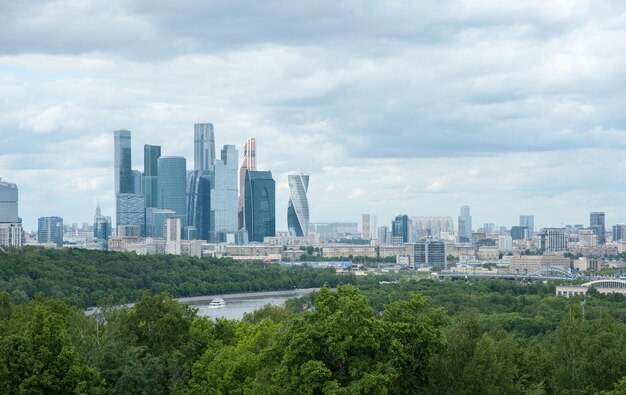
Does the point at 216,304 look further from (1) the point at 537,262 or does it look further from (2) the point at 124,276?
(1) the point at 537,262

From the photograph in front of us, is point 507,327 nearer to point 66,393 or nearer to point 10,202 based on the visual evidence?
point 66,393

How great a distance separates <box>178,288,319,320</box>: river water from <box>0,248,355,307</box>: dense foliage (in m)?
1.45

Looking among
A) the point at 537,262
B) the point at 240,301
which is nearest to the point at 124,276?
the point at 240,301

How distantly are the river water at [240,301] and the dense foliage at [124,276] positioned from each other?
4.76 feet

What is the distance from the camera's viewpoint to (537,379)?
28.4 meters

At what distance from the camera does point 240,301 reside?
335 ft

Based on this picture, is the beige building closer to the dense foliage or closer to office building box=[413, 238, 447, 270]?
office building box=[413, 238, 447, 270]

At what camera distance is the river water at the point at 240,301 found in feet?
274

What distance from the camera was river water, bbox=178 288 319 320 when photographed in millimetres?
83500

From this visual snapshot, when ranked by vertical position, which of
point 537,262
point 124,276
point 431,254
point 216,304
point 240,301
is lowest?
point 240,301

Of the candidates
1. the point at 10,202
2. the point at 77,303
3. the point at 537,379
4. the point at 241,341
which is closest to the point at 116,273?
the point at 77,303

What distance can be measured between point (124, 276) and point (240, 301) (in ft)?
32.5

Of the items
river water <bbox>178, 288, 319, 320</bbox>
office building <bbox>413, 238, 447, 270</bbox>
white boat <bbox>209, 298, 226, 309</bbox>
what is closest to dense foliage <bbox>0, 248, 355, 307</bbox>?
river water <bbox>178, 288, 319, 320</bbox>

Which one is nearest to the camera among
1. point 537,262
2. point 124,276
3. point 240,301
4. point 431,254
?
point 124,276
